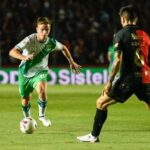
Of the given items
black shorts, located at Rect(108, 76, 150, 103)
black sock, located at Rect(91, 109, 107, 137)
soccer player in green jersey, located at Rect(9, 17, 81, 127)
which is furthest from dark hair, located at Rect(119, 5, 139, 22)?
soccer player in green jersey, located at Rect(9, 17, 81, 127)

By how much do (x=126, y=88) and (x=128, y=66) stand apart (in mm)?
326

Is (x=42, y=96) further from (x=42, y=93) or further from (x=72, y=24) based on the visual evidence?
(x=72, y=24)

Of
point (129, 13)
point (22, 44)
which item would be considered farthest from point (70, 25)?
point (129, 13)

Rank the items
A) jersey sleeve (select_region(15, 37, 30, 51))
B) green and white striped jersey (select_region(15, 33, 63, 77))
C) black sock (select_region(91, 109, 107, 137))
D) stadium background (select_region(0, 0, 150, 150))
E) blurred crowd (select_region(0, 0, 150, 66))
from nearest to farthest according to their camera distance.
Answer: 1. black sock (select_region(91, 109, 107, 137))
2. stadium background (select_region(0, 0, 150, 150))
3. jersey sleeve (select_region(15, 37, 30, 51))
4. green and white striped jersey (select_region(15, 33, 63, 77))
5. blurred crowd (select_region(0, 0, 150, 66))

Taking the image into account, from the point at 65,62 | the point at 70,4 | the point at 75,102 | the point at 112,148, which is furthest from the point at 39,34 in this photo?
the point at 70,4

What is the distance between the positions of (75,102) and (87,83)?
8743mm

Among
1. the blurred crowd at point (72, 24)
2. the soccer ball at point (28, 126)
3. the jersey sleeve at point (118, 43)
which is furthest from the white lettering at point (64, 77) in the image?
the jersey sleeve at point (118, 43)

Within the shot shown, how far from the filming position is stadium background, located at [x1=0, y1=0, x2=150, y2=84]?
2808 cm

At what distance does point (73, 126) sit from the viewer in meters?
13.1

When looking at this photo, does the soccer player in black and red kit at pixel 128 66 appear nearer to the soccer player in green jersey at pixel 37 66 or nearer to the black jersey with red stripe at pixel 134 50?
the black jersey with red stripe at pixel 134 50

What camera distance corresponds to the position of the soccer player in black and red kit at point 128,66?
10062 millimetres

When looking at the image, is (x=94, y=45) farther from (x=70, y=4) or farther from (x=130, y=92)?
(x=130, y=92)

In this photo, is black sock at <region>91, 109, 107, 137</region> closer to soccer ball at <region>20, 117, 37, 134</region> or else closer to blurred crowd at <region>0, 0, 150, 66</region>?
soccer ball at <region>20, 117, 37, 134</region>

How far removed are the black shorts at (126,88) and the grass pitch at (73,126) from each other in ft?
2.41
